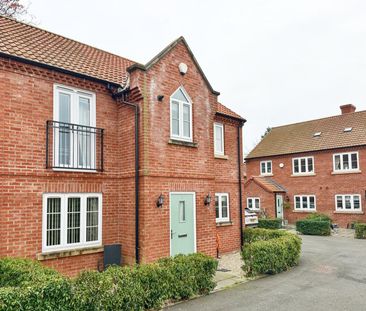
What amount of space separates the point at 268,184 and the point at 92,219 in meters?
20.1

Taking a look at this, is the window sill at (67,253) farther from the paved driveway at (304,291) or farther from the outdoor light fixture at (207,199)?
the outdoor light fixture at (207,199)

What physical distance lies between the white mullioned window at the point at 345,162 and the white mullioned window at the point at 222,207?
14.0 metres

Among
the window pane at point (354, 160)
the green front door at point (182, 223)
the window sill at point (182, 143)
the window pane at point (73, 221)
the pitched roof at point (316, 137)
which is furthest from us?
the pitched roof at point (316, 137)

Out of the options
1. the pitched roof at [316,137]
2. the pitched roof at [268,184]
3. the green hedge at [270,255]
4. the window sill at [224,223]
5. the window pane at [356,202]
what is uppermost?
the pitched roof at [316,137]

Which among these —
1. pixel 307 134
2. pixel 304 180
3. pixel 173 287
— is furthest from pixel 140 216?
pixel 307 134

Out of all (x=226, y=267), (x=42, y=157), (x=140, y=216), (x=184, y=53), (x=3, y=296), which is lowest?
(x=226, y=267)

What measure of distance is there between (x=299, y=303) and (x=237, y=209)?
6.90 metres

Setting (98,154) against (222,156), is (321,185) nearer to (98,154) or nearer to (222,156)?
(222,156)

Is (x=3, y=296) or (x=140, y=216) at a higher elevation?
(x=140, y=216)

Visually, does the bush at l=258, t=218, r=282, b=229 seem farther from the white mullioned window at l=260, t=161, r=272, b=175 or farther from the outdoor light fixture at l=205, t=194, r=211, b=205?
the outdoor light fixture at l=205, t=194, r=211, b=205

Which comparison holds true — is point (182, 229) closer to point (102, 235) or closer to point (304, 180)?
point (102, 235)

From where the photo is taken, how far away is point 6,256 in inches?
291

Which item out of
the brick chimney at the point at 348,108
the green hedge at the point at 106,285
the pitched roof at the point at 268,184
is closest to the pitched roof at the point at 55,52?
the green hedge at the point at 106,285

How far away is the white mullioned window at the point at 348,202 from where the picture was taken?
2247 cm
